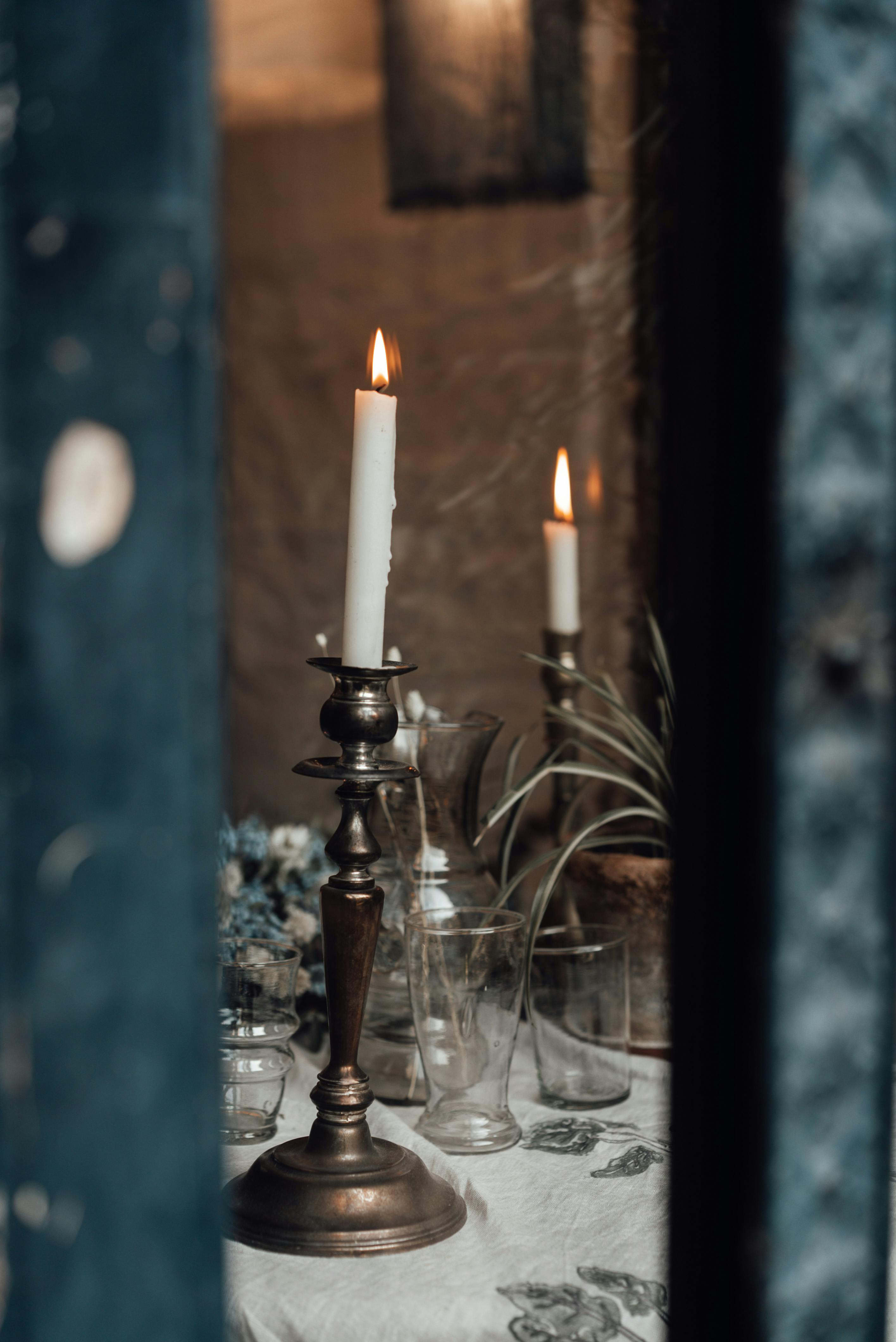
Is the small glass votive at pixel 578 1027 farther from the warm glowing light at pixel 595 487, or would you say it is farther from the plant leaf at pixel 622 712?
the warm glowing light at pixel 595 487

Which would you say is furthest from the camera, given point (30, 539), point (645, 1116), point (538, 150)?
point (538, 150)

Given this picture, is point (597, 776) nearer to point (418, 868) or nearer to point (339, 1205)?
point (418, 868)

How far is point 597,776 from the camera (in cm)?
61

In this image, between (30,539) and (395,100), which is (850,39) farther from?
(395,100)

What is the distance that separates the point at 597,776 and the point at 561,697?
7cm

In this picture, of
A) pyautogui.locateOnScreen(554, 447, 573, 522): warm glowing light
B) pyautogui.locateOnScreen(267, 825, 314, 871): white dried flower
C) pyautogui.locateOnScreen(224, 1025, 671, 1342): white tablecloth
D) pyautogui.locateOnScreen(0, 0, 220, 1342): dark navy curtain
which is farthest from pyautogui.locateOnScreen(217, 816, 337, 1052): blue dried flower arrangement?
pyautogui.locateOnScreen(0, 0, 220, 1342): dark navy curtain

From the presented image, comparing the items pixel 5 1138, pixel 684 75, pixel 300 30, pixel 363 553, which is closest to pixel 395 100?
pixel 300 30

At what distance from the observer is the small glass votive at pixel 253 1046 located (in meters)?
0.47

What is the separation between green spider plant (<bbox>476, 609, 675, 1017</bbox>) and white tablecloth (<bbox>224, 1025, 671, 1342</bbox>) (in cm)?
9

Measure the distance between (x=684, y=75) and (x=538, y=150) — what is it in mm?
569

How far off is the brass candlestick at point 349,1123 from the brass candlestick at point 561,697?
0.24m

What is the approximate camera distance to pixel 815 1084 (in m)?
0.20

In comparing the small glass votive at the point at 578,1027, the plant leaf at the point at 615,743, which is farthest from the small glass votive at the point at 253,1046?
the plant leaf at the point at 615,743

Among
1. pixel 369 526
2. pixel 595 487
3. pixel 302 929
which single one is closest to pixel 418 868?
pixel 302 929
